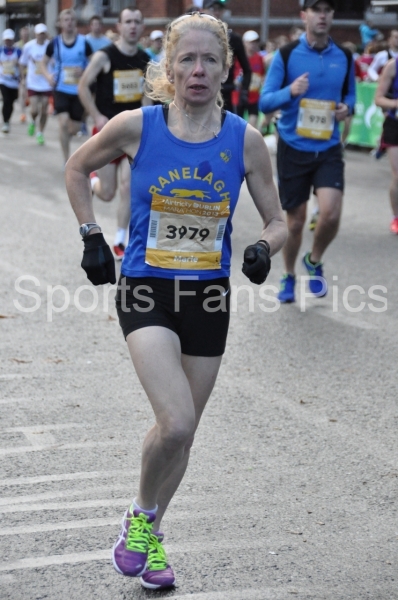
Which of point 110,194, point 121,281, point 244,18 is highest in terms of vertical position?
point 121,281

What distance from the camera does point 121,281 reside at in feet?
12.3

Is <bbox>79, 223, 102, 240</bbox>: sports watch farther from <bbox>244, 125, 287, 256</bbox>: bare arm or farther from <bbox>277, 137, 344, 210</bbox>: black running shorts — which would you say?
<bbox>277, 137, 344, 210</bbox>: black running shorts

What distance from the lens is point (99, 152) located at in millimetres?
3719

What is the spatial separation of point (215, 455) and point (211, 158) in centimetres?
172

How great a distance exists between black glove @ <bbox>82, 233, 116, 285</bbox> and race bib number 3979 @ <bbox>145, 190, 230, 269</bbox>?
0.43 ft

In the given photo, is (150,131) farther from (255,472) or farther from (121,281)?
(255,472)

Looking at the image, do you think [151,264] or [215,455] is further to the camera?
[215,455]

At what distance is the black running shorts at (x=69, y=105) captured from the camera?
14641mm

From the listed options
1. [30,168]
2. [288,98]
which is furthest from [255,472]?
[30,168]

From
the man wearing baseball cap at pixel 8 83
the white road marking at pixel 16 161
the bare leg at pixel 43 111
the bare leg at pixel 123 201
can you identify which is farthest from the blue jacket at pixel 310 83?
the man wearing baseball cap at pixel 8 83

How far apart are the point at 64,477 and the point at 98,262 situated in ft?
4.23

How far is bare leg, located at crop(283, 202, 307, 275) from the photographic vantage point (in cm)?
787

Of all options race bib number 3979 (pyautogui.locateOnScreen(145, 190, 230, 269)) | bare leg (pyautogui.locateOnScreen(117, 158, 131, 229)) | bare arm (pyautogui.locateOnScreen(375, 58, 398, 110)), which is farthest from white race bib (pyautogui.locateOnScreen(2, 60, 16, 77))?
race bib number 3979 (pyautogui.locateOnScreen(145, 190, 230, 269))

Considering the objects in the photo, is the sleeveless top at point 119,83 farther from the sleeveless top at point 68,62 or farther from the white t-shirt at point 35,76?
the white t-shirt at point 35,76
